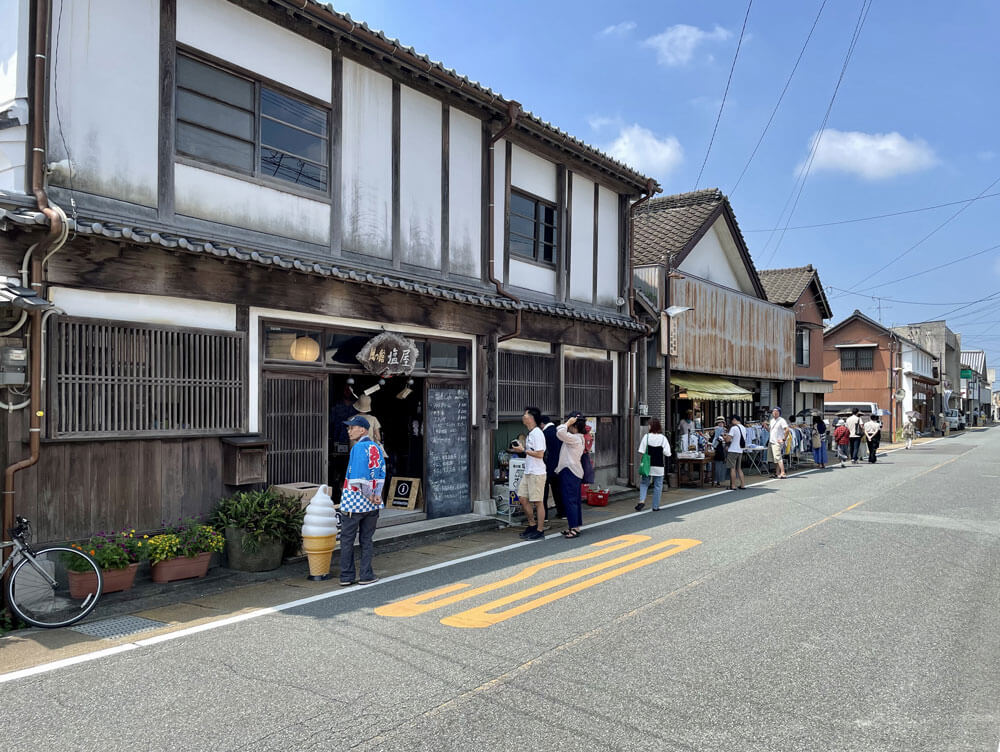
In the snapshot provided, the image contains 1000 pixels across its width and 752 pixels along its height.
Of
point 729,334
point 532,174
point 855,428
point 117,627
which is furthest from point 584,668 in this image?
point 855,428

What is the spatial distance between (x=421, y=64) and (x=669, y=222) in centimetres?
1286

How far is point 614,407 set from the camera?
684 inches

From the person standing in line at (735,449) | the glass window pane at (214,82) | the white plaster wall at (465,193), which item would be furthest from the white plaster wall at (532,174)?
the person standing in line at (735,449)

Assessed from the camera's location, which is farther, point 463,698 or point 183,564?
point 183,564

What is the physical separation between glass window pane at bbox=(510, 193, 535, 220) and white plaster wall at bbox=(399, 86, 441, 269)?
2.39 metres

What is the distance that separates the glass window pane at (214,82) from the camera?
8695mm

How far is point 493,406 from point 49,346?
23.8 ft

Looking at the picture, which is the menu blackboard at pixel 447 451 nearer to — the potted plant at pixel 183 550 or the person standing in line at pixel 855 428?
the potted plant at pixel 183 550

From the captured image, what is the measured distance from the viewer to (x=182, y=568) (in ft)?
25.5

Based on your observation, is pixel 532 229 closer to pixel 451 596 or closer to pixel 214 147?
pixel 214 147

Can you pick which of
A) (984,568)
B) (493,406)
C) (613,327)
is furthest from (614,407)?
(984,568)

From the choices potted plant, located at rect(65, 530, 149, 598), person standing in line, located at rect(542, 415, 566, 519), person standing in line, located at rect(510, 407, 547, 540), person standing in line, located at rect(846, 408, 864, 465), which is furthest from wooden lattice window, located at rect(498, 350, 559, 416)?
person standing in line, located at rect(846, 408, 864, 465)

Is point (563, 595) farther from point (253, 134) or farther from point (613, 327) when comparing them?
point (613, 327)

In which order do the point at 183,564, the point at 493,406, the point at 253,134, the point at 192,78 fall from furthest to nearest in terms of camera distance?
the point at 493,406 → the point at 253,134 → the point at 192,78 → the point at 183,564
